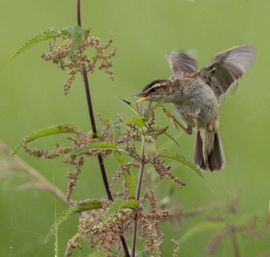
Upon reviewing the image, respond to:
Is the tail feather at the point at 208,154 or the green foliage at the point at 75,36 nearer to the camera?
the green foliage at the point at 75,36

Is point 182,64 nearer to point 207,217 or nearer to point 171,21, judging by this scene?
point 207,217

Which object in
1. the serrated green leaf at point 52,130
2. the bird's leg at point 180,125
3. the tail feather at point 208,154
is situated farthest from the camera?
the tail feather at point 208,154

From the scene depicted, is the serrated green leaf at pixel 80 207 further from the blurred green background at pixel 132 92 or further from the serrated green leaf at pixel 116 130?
the blurred green background at pixel 132 92

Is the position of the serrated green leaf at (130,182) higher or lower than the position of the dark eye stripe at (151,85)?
lower

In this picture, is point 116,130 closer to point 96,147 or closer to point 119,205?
point 96,147

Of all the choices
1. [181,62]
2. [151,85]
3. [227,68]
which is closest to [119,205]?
[151,85]

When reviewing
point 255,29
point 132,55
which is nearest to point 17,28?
point 132,55

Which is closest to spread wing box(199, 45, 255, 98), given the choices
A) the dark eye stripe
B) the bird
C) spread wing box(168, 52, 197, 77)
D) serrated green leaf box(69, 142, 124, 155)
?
the bird

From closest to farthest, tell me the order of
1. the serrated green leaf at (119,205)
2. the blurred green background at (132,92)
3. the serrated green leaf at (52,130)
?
1. the serrated green leaf at (119,205)
2. the serrated green leaf at (52,130)
3. the blurred green background at (132,92)

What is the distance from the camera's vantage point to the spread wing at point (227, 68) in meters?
3.39

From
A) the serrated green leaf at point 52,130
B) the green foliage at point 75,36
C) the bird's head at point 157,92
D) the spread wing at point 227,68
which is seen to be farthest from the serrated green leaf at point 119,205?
the spread wing at point 227,68

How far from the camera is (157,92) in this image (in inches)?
123

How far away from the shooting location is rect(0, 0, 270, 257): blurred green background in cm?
470

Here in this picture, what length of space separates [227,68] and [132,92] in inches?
78.4
